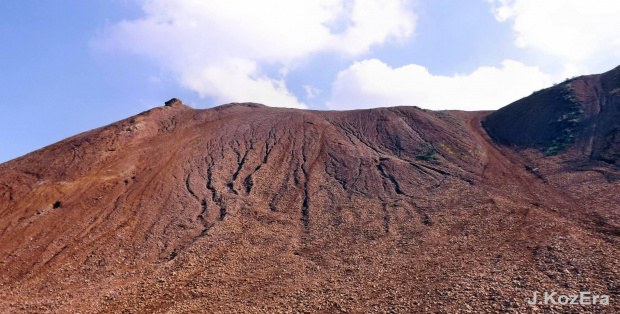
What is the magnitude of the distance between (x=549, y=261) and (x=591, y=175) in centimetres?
1022

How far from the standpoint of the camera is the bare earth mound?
412 inches

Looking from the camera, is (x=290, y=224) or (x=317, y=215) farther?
(x=317, y=215)

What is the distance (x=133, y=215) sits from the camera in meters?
16.6

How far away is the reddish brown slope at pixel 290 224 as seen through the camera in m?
10.4

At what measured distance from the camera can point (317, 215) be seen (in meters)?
17.0

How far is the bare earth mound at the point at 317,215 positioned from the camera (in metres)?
10.5

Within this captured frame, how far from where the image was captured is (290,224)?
16188 mm

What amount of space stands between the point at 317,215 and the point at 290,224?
4.72 feet

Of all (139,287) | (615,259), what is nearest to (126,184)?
(139,287)

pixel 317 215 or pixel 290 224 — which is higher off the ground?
pixel 317 215

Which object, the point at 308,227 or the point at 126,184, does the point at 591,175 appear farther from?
the point at 126,184

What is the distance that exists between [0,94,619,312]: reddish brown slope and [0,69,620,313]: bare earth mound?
0.08 metres

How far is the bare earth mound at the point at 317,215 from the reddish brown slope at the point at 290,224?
0.08 meters

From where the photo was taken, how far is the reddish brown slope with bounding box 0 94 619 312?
1045 centimetres
